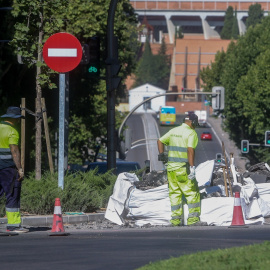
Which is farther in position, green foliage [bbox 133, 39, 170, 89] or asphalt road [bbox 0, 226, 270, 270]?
green foliage [bbox 133, 39, 170, 89]

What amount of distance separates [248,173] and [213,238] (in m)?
6.04

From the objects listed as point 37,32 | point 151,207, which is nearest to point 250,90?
point 37,32

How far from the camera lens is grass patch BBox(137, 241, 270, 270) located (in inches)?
322

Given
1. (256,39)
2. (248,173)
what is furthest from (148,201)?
(256,39)

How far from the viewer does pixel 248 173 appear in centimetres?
1786

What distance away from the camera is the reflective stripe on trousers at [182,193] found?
15312 mm

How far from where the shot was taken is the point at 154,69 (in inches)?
7530

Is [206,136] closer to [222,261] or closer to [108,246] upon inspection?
[108,246]

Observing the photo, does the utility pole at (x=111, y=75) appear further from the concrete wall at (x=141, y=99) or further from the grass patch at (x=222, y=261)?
the concrete wall at (x=141, y=99)

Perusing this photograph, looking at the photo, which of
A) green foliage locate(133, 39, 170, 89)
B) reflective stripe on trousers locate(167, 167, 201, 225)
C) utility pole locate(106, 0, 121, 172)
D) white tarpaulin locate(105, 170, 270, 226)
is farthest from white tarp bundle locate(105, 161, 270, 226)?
green foliage locate(133, 39, 170, 89)

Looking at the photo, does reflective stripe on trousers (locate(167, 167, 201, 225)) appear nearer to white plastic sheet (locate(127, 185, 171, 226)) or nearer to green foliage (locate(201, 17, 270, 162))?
white plastic sheet (locate(127, 185, 171, 226))

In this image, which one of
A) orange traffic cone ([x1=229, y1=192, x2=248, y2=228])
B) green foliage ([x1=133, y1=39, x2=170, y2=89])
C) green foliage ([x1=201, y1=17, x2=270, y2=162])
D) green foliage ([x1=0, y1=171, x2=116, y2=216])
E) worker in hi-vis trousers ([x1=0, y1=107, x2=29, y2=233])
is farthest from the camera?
green foliage ([x1=133, y1=39, x2=170, y2=89])

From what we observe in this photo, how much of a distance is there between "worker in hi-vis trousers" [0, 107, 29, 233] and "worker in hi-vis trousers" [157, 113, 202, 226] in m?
2.89

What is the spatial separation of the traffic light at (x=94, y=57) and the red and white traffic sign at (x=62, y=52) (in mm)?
3723
